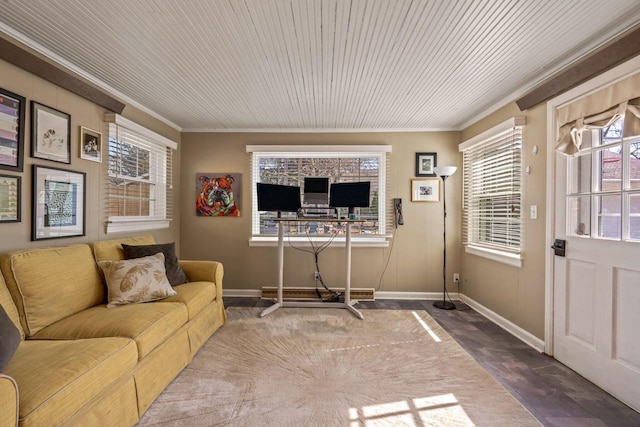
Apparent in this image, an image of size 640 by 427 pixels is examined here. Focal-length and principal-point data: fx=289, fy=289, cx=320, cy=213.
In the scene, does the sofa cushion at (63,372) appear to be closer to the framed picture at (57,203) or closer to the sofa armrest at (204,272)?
the framed picture at (57,203)

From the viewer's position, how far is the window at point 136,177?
2.93m

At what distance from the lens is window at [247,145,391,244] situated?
163 inches

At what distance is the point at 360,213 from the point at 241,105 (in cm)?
212

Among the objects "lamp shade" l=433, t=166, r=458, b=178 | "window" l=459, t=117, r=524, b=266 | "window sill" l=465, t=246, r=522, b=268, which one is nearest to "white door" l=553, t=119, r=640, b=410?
"window sill" l=465, t=246, r=522, b=268

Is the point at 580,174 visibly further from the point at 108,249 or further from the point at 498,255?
the point at 108,249

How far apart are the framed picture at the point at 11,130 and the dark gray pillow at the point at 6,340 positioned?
3.76ft

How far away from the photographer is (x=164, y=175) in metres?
3.79

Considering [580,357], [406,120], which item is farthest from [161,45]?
[580,357]

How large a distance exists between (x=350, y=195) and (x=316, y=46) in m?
1.81

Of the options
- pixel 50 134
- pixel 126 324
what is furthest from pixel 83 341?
pixel 50 134

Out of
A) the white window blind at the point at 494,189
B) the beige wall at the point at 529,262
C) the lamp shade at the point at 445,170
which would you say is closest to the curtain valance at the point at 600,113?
the beige wall at the point at 529,262

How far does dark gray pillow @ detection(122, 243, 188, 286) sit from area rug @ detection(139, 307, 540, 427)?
2.20 feet

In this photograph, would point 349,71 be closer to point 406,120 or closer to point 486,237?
point 406,120

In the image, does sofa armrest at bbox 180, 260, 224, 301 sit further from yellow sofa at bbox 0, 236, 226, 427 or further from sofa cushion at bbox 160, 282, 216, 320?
yellow sofa at bbox 0, 236, 226, 427
